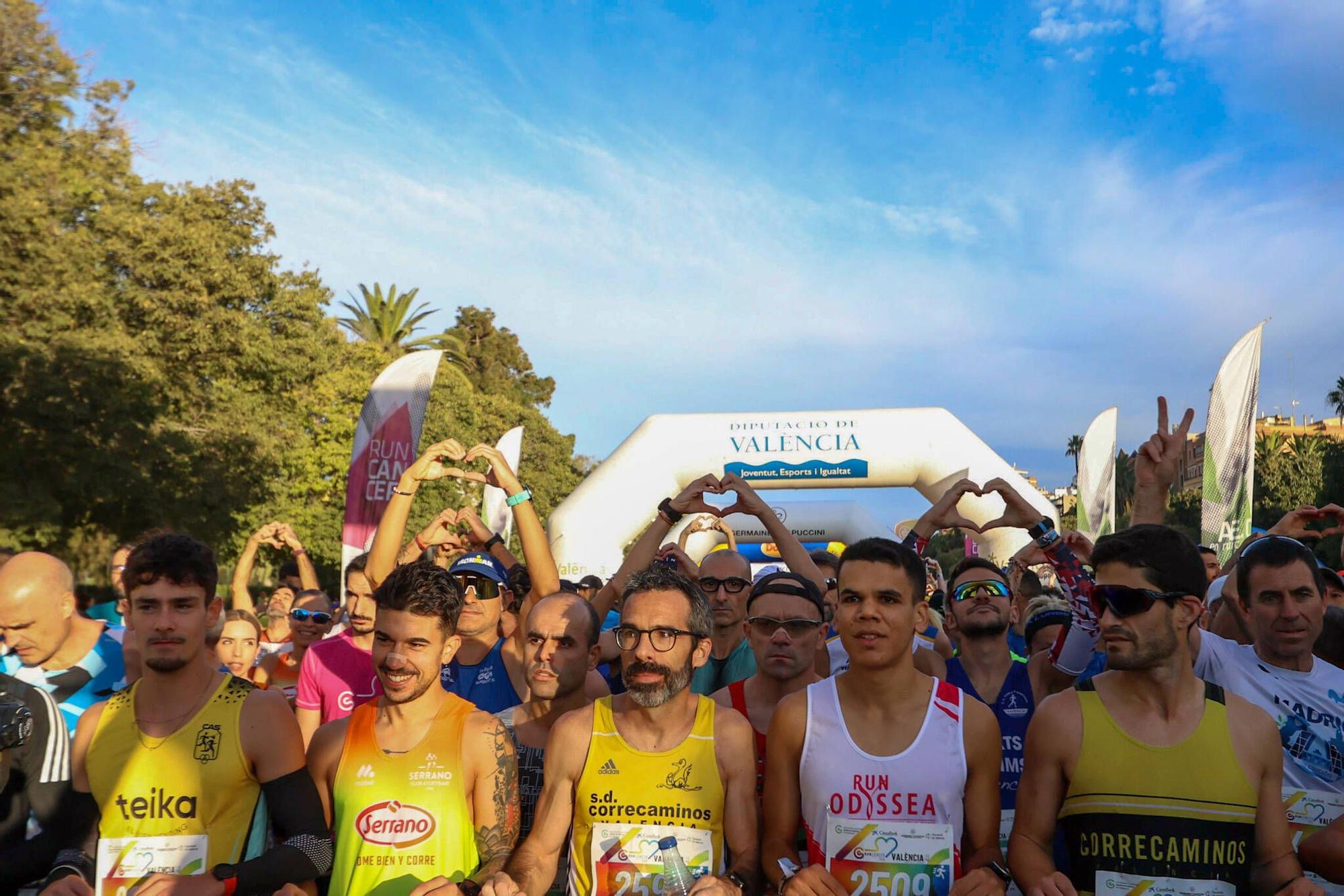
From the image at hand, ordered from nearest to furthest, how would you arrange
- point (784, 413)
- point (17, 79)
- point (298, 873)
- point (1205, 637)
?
point (298, 873), point (1205, 637), point (17, 79), point (784, 413)

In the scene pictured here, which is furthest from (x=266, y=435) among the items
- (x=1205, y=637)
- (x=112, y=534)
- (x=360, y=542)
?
(x=1205, y=637)

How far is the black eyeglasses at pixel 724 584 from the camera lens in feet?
15.6

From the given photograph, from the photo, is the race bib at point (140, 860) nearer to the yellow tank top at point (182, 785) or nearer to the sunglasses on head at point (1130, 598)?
the yellow tank top at point (182, 785)

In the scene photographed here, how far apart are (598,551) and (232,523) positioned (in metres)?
6.27

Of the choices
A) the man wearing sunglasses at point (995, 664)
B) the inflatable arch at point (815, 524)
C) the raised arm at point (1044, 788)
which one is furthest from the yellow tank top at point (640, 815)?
the inflatable arch at point (815, 524)

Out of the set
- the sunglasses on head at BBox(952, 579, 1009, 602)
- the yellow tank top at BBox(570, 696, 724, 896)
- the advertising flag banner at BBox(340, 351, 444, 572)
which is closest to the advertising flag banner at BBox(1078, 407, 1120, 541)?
the advertising flag banner at BBox(340, 351, 444, 572)

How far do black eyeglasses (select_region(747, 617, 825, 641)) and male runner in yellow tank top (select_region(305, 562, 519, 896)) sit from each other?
1.07 meters

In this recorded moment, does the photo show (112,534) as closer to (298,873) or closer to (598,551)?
(598,551)

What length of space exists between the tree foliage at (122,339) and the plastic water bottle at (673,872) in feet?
44.9

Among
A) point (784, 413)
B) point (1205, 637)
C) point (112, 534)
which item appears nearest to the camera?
point (1205, 637)

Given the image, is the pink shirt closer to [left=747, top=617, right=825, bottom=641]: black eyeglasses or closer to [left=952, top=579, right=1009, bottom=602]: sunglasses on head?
[left=747, top=617, right=825, bottom=641]: black eyeglasses

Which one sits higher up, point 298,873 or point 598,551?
point 598,551

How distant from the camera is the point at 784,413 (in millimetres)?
18516

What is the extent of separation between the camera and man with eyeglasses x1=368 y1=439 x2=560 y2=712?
13.4 ft
